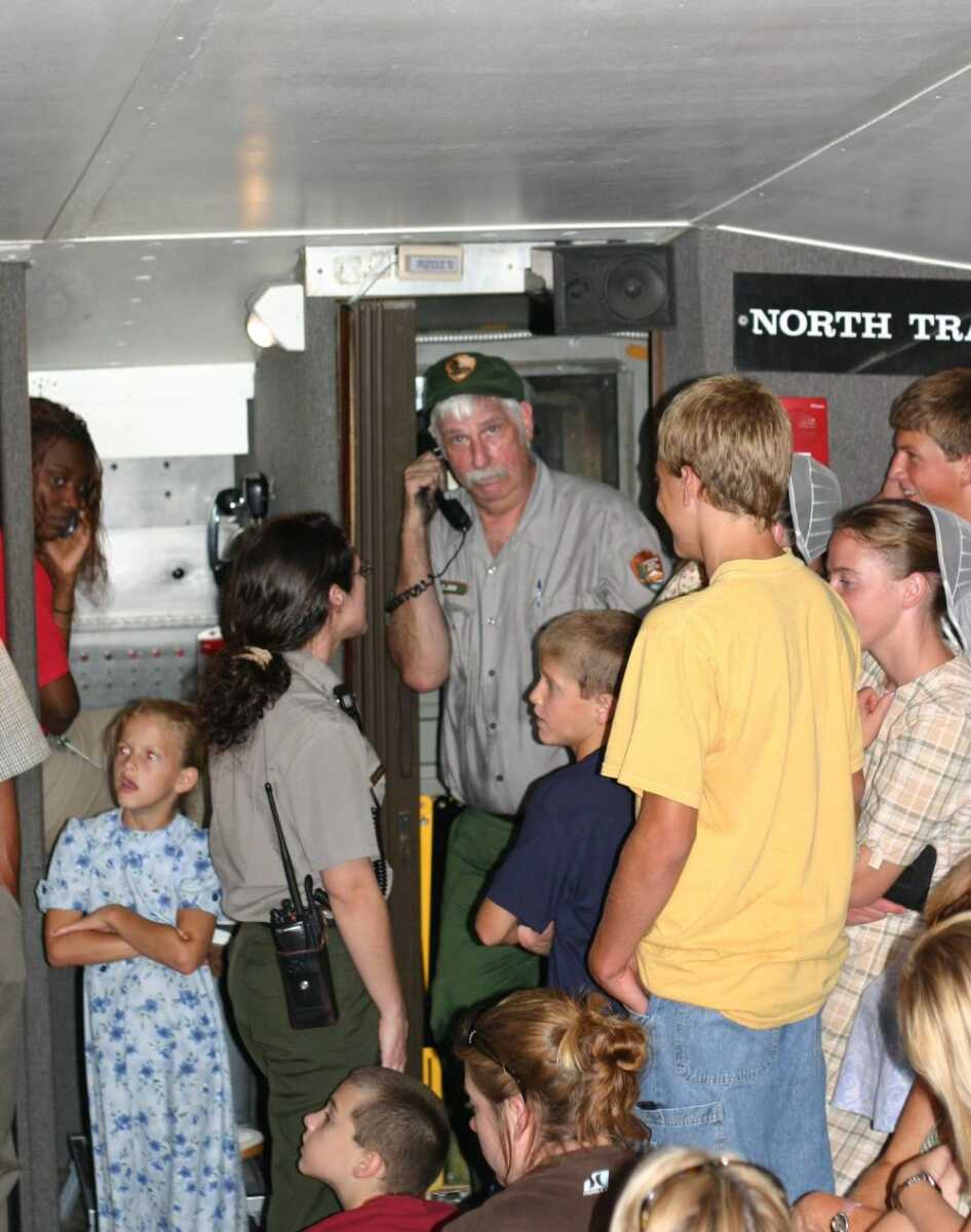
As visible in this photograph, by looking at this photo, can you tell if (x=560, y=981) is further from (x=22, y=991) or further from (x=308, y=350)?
(x=308, y=350)

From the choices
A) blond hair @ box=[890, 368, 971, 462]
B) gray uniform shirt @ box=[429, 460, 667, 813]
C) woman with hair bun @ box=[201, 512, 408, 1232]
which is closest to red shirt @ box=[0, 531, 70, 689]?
woman with hair bun @ box=[201, 512, 408, 1232]

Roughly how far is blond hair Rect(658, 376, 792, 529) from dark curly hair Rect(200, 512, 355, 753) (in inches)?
39.7

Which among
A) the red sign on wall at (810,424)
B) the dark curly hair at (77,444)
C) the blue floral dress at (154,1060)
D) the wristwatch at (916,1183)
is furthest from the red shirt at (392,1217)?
the dark curly hair at (77,444)

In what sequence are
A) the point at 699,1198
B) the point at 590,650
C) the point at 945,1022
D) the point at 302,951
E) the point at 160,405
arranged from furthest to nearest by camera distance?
the point at 160,405, the point at 302,951, the point at 590,650, the point at 945,1022, the point at 699,1198

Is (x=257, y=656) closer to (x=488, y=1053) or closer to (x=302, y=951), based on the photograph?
(x=302, y=951)

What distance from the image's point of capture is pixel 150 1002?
3.37 meters

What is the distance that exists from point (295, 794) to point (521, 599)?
0.98m

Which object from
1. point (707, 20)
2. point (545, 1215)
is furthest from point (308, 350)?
point (545, 1215)

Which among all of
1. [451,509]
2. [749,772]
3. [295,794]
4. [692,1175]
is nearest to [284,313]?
[451,509]

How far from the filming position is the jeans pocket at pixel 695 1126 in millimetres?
2395

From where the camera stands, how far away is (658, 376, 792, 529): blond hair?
2.40 metres

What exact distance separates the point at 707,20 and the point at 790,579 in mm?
815

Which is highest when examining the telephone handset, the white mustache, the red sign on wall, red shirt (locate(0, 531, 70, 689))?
the red sign on wall

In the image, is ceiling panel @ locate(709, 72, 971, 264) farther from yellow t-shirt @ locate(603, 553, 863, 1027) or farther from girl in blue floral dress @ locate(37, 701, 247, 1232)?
girl in blue floral dress @ locate(37, 701, 247, 1232)
